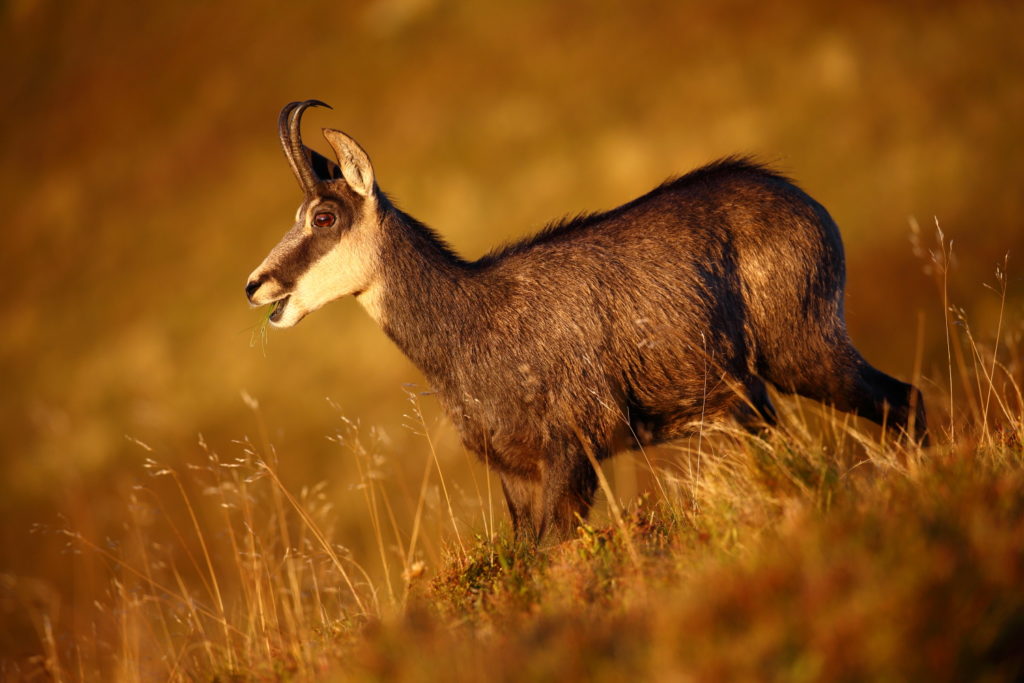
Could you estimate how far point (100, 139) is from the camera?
90.0 ft

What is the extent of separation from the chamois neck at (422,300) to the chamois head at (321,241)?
0.43ft

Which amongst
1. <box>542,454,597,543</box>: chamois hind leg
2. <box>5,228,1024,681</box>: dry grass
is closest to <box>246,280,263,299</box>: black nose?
<box>5,228,1024,681</box>: dry grass

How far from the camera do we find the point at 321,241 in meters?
5.88

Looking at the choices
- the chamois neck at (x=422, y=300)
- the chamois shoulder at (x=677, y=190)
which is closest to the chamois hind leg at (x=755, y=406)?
the chamois shoulder at (x=677, y=190)

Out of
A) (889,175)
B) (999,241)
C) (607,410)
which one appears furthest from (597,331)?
(889,175)

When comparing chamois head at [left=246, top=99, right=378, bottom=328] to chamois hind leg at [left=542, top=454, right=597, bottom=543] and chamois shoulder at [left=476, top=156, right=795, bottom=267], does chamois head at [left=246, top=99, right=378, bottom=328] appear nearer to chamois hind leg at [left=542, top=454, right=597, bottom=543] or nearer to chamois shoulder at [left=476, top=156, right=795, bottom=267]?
chamois shoulder at [left=476, top=156, right=795, bottom=267]

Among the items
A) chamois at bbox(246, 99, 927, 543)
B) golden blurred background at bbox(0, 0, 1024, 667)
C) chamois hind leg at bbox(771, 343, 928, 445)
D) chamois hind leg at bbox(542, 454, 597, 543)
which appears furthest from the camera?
golden blurred background at bbox(0, 0, 1024, 667)

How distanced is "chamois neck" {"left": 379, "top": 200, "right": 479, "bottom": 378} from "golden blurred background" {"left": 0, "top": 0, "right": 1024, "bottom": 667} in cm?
630

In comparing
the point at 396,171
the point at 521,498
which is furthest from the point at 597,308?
the point at 396,171

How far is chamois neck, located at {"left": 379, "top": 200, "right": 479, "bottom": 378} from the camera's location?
19.2 ft

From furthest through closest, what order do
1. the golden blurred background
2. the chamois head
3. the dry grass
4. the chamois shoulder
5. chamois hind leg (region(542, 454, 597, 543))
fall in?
the golden blurred background → the chamois shoulder → the chamois head → chamois hind leg (region(542, 454, 597, 543)) → the dry grass

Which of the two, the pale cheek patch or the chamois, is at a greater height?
the pale cheek patch

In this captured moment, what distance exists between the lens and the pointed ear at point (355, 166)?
5969 mm

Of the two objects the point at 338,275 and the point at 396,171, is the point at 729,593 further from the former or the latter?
the point at 396,171
